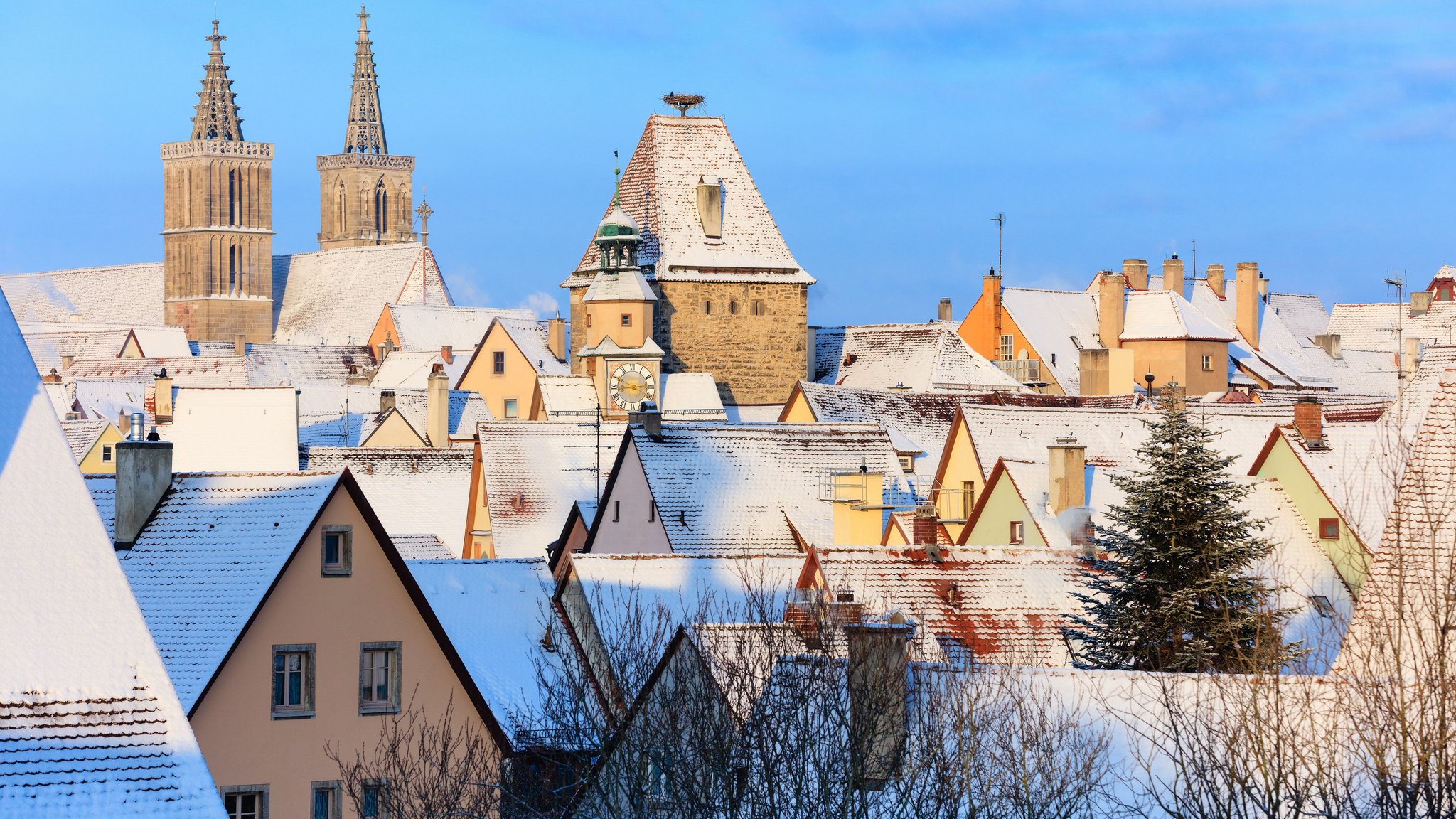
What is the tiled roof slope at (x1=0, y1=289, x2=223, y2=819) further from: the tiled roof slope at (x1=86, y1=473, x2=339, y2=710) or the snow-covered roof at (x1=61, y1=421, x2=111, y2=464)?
the snow-covered roof at (x1=61, y1=421, x2=111, y2=464)

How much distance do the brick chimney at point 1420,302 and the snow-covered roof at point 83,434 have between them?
58.7m

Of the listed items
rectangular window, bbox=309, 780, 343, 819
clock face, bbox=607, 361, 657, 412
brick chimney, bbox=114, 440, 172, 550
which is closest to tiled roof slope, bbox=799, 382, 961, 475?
Answer: clock face, bbox=607, 361, 657, 412

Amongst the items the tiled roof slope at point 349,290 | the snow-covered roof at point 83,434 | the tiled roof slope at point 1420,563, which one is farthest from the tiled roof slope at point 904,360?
the tiled roof slope at point 349,290

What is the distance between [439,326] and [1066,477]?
89215mm

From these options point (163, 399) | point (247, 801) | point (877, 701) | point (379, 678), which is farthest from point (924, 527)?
point (163, 399)

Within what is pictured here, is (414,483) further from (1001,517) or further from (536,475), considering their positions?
(1001,517)

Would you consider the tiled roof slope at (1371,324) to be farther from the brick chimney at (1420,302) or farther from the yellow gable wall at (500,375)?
the yellow gable wall at (500,375)

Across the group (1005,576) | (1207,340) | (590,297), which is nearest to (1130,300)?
(1207,340)

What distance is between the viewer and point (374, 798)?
2572cm

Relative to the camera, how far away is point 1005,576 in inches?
1179

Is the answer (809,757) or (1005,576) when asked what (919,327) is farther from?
(809,757)

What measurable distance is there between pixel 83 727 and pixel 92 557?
104cm

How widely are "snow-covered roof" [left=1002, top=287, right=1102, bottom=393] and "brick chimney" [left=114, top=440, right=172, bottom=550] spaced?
59122 millimetres

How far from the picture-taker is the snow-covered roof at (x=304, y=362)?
11775 centimetres
